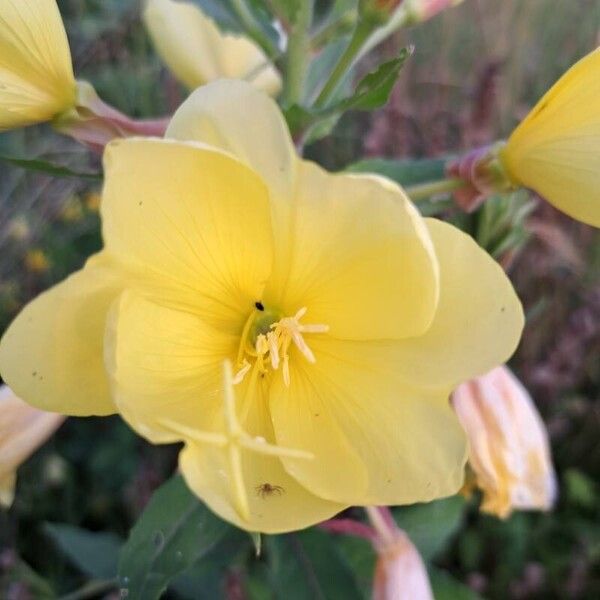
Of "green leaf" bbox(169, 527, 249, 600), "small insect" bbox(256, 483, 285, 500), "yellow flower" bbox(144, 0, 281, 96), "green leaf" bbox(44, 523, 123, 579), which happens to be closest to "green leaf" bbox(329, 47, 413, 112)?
"small insect" bbox(256, 483, 285, 500)

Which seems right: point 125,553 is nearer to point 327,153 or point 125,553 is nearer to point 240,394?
point 240,394

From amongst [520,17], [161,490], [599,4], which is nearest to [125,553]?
[161,490]

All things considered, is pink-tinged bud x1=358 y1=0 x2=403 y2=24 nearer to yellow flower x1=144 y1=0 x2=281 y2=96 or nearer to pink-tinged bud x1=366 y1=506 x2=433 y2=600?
yellow flower x1=144 y1=0 x2=281 y2=96

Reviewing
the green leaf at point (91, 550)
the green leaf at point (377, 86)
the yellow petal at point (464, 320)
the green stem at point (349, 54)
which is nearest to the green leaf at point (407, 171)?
the green stem at point (349, 54)

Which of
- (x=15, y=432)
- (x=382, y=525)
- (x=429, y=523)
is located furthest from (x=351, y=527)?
(x=15, y=432)

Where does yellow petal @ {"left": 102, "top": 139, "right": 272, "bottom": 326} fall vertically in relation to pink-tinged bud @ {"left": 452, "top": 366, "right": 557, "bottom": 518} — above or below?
above
